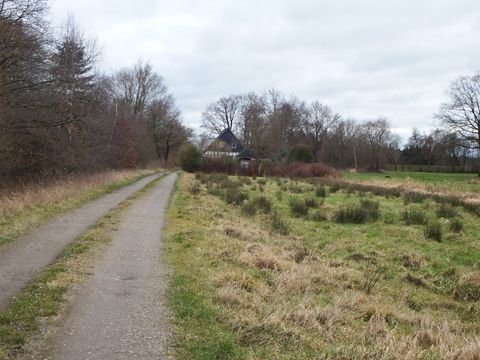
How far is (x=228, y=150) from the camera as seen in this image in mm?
69812

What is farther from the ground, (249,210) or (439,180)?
(439,180)

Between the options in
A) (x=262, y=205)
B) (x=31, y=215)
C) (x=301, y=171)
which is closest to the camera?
(x=31, y=215)

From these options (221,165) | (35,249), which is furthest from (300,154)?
(35,249)

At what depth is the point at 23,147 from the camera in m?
21.2

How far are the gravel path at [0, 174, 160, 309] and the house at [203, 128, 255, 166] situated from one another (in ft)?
153

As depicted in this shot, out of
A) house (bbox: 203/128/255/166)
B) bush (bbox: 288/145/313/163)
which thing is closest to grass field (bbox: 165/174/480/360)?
house (bbox: 203/128/255/166)

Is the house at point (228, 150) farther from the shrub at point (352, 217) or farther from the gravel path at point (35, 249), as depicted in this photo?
the gravel path at point (35, 249)

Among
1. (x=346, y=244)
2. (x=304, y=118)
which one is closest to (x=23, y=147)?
(x=346, y=244)

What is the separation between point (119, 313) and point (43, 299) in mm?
1113

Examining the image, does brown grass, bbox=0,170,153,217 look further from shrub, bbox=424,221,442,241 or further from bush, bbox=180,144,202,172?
bush, bbox=180,144,202,172

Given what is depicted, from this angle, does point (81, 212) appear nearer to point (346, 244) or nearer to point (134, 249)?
point (134, 249)

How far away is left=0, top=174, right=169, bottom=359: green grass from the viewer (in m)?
4.73

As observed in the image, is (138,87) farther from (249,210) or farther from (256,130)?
(249,210)

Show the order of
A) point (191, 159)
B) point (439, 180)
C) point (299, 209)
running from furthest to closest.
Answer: point (191, 159), point (439, 180), point (299, 209)
